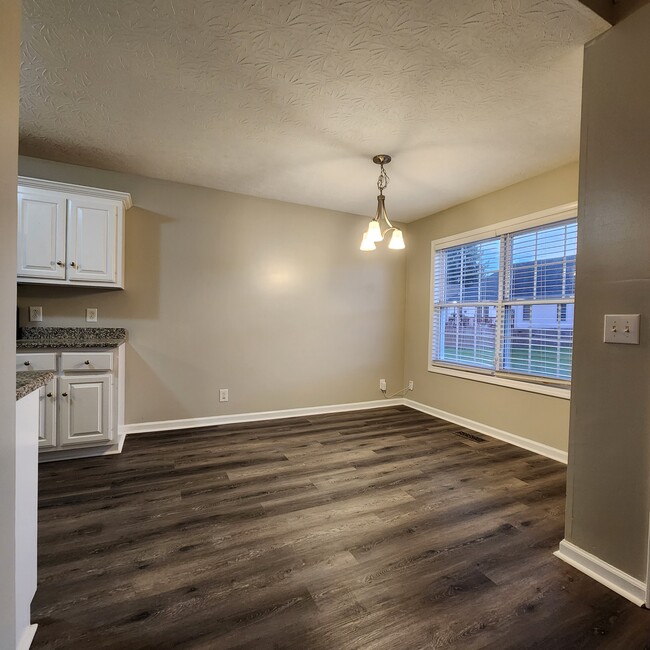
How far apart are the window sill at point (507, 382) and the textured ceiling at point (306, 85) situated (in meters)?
1.87

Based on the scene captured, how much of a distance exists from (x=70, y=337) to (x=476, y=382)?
3.86m

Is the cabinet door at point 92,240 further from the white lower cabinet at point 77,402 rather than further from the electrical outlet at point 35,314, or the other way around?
the white lower cabinet at point 77,402

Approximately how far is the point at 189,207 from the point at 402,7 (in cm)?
255

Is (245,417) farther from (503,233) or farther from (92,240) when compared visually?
(503,233)

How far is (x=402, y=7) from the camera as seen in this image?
1418mm

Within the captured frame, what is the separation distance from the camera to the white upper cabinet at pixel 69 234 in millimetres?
2533

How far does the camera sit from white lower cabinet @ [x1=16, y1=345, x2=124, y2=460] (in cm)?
247

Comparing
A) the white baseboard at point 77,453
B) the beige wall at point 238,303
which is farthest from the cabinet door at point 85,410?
the beige wall at point 238,303

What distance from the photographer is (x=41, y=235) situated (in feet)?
8.45

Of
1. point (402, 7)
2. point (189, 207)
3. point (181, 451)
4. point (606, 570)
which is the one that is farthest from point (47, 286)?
Result: point (606, 570)

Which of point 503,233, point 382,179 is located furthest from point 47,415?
point 503,233

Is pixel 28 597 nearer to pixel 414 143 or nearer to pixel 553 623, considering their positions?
pixel 553 623

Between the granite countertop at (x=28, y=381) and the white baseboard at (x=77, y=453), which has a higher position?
the granite countertop at (x=28, y=381)

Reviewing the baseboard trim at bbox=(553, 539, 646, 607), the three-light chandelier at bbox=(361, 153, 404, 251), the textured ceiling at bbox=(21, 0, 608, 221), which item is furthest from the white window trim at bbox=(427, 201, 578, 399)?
the baseboard trim at bbox=(553, 539, 646, 607)
